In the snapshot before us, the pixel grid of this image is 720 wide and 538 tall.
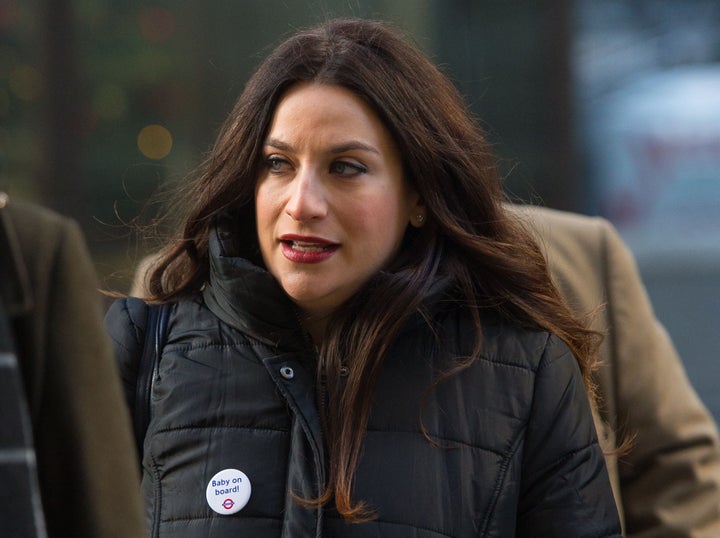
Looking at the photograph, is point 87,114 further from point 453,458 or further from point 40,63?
point 453,458

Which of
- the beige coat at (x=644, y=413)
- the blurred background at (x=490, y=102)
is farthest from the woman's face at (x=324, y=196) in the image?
the blurred background at (x=490, y=102)

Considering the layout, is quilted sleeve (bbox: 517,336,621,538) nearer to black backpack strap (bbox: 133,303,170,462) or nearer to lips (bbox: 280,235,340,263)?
lips (bbox: 280,235,340,263)

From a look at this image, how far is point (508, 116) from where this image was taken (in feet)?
19.2

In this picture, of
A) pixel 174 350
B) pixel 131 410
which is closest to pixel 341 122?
pixel 174 350

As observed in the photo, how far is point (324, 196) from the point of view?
2391mm

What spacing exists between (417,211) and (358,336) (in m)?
0.37

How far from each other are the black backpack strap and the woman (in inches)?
0.9

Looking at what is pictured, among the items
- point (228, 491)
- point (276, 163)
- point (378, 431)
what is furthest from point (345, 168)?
point (228, 491)

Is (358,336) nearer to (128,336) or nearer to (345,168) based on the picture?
(345,168)

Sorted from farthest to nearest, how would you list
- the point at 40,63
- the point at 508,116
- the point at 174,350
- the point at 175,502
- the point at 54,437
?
1. the point at 508,116
2. the point at 40,63
3. the point at 174,350
4. the point at 175,502
5. the point at 54,437

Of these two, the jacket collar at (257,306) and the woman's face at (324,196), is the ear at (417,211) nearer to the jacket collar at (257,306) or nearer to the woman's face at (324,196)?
the woman's face at (324,196)

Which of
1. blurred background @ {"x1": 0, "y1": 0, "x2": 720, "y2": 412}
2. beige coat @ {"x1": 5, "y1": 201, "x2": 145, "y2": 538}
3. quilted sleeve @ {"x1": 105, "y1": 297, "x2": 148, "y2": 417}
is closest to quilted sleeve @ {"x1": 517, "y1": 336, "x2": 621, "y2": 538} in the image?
quilted sleeve @ {"x1": 105, "y1": 297, "x2": 148, "y2": 417}

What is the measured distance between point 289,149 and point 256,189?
15 centimetres

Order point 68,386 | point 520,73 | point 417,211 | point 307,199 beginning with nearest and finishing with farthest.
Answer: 1. point 68,386
2. point 307,199
3. point 417,211
4. point 520,73
